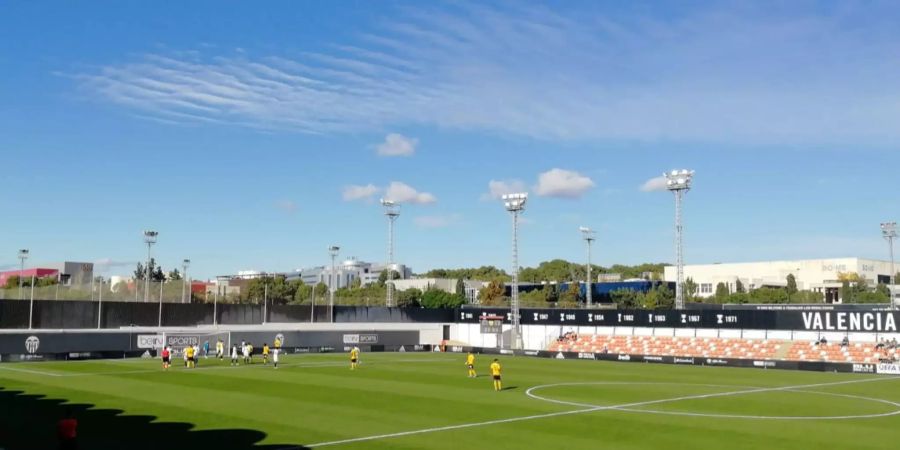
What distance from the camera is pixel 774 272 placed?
587ft

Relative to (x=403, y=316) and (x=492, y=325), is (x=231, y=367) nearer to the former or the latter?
(x=492, y=325)

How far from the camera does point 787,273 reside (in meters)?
178

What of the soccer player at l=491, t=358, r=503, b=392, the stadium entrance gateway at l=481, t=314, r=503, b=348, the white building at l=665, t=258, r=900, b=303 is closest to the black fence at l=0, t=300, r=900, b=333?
the stadium entrance gateway at l=481, t=314, r=503, b=348

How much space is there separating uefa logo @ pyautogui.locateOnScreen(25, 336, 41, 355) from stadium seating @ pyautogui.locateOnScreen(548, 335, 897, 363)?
48.9 metres

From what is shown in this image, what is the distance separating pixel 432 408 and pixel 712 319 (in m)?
50.4

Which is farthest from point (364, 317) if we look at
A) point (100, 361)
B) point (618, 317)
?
point (100, 361)

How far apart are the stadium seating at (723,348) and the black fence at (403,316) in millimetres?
1421

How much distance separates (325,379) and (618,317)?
43535mm

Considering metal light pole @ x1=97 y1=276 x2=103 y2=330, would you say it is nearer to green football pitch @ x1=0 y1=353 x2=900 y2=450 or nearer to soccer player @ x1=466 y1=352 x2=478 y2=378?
green football pitch @ x1=0 y1=353 x2=900 y2=450

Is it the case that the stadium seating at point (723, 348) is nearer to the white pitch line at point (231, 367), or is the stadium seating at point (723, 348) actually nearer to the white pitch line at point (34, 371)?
the white pitch line at point (231, 367)

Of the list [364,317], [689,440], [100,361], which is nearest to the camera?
[689,440]

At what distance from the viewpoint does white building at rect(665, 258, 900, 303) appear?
17000 cm

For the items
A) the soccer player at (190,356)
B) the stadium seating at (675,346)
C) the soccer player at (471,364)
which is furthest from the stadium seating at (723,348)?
the soccer player at (190,356)

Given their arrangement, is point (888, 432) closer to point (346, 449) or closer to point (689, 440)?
point (689, 440)
